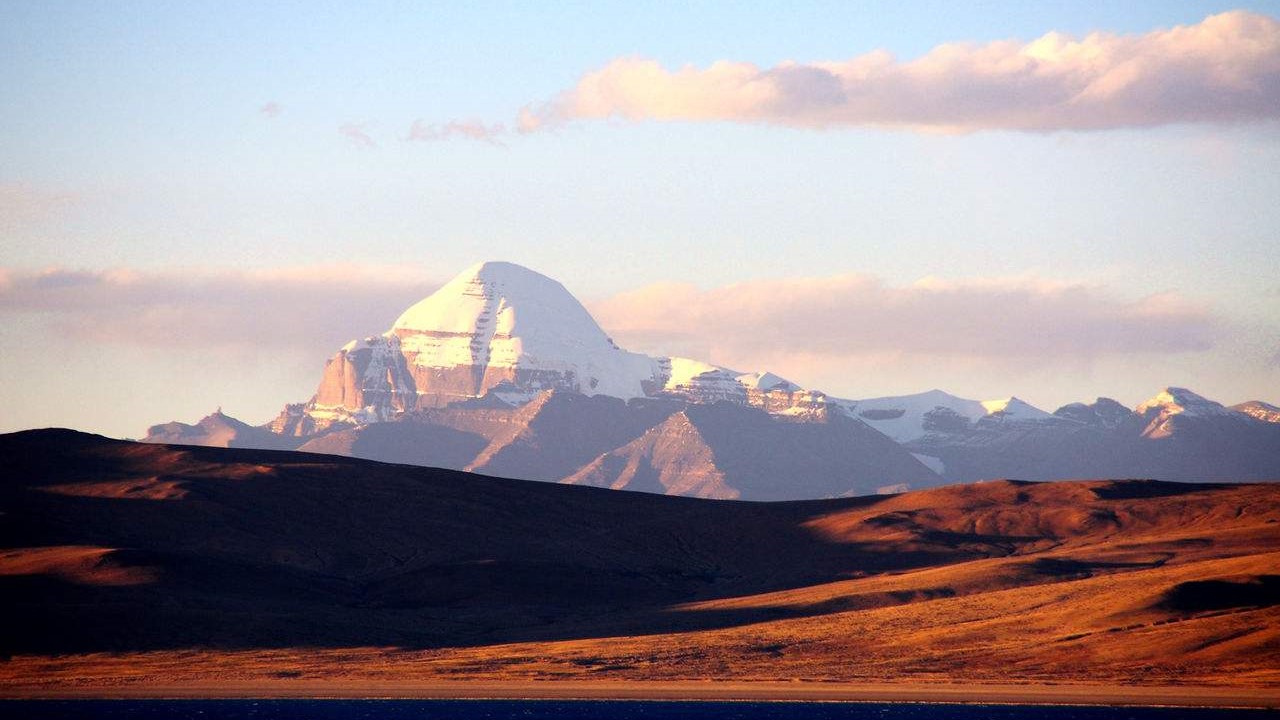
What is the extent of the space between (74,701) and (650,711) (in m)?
40.2

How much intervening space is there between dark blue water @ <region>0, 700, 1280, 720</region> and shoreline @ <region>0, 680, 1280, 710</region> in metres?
2.35

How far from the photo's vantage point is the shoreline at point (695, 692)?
452 ft

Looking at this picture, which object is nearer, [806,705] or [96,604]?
[806,705]

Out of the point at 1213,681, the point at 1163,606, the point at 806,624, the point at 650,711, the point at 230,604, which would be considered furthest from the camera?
the point at 230,604

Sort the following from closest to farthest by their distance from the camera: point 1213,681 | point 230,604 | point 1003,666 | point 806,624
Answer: point 1213,681 < point 1003,666 < point 806,624 < point 230,604

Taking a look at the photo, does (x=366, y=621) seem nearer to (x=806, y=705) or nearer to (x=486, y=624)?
(x=486, y=624)

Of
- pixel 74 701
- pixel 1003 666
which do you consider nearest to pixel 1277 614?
pixel 1003 666

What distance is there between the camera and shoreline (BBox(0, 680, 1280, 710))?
452 ft

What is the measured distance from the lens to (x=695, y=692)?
145m

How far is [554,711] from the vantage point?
13412 centimetres

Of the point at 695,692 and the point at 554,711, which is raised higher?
the point at 554,711

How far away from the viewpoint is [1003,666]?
155 metres

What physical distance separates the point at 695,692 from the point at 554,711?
14.2m

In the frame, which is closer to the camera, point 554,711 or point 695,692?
point 554,711
